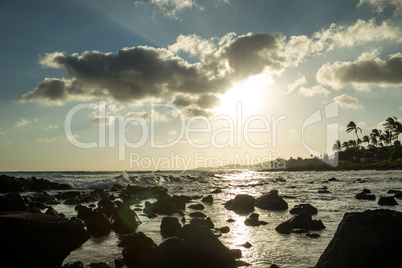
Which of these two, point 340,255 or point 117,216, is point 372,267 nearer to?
point 340,255

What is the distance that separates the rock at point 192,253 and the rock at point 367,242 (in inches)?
98.2

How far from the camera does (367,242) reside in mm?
5895

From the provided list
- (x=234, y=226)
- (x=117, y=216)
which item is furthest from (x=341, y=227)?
(x=117, y=216)

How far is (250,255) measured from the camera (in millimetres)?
8078

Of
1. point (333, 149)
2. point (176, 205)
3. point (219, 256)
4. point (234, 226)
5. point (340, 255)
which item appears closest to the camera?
point (340, 255)

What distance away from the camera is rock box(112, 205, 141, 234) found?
39.3 ft

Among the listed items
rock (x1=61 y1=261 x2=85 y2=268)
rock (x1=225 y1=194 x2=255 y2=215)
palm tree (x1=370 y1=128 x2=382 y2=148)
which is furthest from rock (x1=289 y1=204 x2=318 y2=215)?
palm tree (x1=370 y1=128 x2=382 y2=148)

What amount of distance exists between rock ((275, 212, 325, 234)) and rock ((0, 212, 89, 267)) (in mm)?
7679

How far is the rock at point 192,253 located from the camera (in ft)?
22.3

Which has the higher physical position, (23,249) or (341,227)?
(341,227)

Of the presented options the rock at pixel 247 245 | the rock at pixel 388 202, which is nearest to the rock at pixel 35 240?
the rock at pixel 247 245

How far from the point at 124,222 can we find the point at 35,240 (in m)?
5.61

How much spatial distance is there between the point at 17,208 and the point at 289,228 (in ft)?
36.7

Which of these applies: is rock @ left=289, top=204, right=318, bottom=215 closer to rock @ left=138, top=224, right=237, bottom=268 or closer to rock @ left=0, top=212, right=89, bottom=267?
rock @ left=138, top=224, right=237, bottom=268
